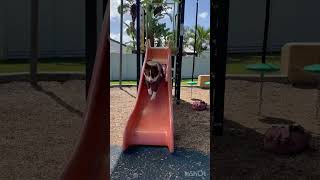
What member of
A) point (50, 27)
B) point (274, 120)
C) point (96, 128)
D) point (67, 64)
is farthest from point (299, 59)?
point (96, 128)

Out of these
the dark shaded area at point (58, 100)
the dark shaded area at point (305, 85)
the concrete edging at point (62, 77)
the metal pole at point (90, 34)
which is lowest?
the dark shaded area at point (58, 100)

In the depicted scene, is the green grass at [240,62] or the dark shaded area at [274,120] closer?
the dark shaded area at [274,120]

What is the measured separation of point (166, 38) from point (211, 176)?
9.66 feet

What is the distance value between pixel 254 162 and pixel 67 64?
221 inches

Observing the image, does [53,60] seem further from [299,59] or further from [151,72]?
[299,59]

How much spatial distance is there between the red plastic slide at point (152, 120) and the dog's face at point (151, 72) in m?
0.07

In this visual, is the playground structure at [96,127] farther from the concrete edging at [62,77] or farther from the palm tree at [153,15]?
the concrete edging at [62,77]

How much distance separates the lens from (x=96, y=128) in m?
1.94

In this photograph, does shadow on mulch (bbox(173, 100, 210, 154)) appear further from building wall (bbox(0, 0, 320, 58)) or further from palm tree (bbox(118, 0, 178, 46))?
building wall (bbox(0, 0, 320, 58))

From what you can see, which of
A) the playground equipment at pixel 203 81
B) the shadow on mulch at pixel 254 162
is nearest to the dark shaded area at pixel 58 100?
the shadow on mulch at pixel 254 162

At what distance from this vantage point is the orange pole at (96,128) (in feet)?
5.99

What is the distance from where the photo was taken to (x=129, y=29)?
20.1 ft

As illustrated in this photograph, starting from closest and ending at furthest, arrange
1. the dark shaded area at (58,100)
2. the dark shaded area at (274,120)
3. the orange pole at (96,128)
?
the orange pole at (96,128) < the dark shaded area at (274,120) < the dark shaded area at (58,100)

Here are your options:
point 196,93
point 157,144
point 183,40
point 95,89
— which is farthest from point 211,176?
point 196,93
